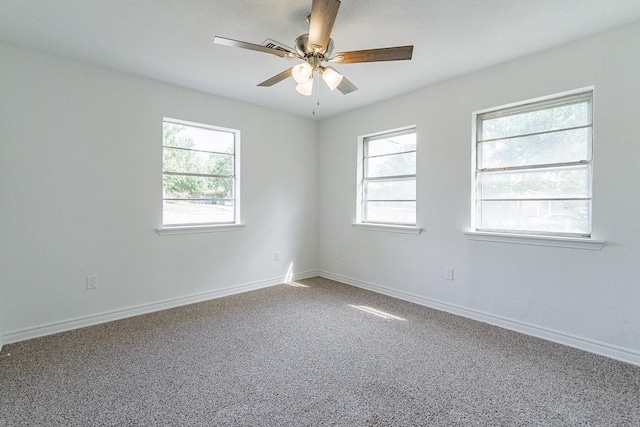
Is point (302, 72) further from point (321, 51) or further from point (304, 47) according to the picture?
point (304, 47)

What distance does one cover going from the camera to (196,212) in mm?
3785

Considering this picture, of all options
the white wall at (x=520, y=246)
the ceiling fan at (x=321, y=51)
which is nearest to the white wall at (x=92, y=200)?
the ceiling fan at (x=321, y=51)

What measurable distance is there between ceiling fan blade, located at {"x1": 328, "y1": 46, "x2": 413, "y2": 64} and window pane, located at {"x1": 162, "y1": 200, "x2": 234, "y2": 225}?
2448mm

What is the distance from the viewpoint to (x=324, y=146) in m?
4.82

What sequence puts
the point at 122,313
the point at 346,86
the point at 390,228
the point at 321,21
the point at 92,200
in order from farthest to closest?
the point at 390,228 → the point at 122,313 → the point at 92,200 → the point at 346,86 → the point at 321,21

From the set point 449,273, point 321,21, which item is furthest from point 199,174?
point 449,273

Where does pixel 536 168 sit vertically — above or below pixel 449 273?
above

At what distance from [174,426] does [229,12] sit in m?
2.54

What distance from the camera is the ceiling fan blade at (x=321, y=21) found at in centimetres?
163

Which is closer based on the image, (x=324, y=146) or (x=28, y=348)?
(x=28, y=348)

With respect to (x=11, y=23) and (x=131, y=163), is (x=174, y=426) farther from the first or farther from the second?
(x=11, y=23)

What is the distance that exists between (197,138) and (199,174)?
43 centimetres

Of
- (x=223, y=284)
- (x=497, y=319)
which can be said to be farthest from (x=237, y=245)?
(x=497, y=319)

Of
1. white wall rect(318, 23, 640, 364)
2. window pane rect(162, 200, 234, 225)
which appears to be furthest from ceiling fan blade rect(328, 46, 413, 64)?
window pane rect(162, 200, 234, 225)
